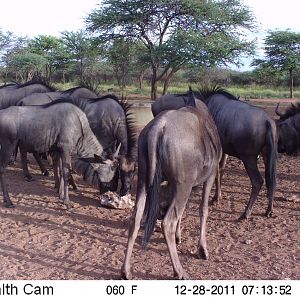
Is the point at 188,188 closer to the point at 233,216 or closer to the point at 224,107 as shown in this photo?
the point at 233,216

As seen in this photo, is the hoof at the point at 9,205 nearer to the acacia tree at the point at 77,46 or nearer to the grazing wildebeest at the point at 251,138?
the grazing wildebeest at the point at 251,138

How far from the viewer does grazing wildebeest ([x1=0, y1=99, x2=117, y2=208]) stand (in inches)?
264

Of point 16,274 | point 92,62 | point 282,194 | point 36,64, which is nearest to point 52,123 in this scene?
point 16,274

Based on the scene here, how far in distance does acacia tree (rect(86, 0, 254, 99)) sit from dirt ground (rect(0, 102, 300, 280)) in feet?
56.2

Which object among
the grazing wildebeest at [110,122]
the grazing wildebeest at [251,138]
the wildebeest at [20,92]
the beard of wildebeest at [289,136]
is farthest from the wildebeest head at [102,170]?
the wildebeest at [20,92]

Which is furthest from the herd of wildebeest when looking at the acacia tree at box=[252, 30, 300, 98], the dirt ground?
the acacia tree at box=[252, 30, 300, 98]

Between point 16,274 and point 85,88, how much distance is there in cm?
601

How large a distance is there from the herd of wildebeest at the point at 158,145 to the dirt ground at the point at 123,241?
0.84ft

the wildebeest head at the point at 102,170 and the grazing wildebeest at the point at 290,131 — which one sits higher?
the grazing wildebeest at the point at 290,131

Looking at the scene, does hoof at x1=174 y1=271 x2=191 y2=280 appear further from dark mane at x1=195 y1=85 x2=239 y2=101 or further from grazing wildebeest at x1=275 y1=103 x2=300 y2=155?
grazing wildebeest at x1=275 y1=103 x2=300 y2=155

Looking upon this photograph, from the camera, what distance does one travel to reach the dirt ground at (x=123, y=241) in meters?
4.32

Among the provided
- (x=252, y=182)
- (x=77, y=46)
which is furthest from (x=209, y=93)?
(x=77, y=46)

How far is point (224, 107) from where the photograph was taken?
21.7ft

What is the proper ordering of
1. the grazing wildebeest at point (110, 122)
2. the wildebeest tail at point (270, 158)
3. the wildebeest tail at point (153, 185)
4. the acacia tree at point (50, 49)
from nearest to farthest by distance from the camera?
the wildebeest tail at point (153, 185) → the wildebeest tail at point (270, 158) → the grazing wildebeest at point (110, 122) → the acacia tree at point (50, 49)
